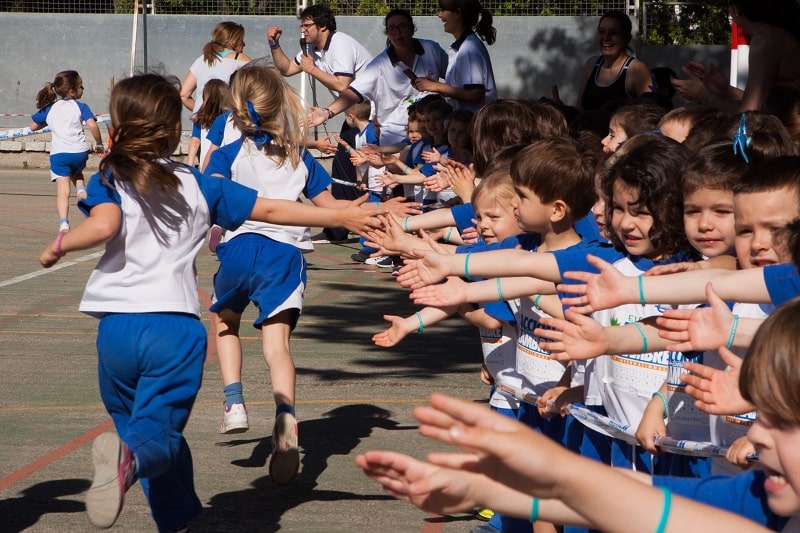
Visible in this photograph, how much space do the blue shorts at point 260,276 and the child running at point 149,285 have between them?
1.38 metres

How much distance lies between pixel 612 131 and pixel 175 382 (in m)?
3.20

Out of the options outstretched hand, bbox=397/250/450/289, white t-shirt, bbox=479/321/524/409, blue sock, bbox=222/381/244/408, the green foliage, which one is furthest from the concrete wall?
outstretched hand, bbox=397/250/450/289

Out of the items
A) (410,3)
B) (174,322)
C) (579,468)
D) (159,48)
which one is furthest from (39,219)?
(579,468)

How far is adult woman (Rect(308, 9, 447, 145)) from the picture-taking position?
1074cm

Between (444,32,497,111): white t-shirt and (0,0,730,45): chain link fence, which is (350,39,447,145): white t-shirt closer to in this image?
(444,32,497,111): white t-shirt

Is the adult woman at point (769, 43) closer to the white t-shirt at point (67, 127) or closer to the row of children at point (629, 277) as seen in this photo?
the row of children at point (629, 277)

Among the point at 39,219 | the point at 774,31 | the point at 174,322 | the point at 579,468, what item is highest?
the point at 774,31

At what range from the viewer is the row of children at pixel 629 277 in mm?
3211

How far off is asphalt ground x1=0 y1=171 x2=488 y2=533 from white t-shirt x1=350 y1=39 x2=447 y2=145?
1.68 metres

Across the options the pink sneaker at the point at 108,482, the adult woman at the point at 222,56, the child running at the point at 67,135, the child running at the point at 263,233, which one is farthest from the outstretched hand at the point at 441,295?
the child running at the point at 67,135

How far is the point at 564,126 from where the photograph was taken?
20.9 ft

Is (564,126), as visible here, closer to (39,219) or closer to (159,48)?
(39,219)

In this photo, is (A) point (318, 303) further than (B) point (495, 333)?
Yes

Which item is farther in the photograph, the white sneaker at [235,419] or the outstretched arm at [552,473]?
the white sneaker at [235,419]
